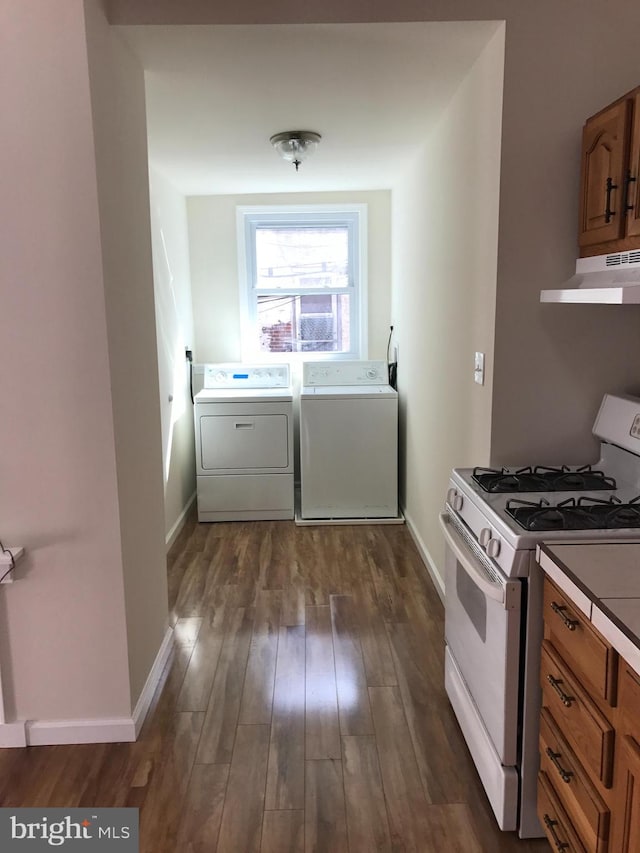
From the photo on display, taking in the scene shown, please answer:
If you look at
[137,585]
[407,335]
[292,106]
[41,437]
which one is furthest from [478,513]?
[407,335]

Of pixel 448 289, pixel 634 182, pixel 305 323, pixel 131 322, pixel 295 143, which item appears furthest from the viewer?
pixel 305 323

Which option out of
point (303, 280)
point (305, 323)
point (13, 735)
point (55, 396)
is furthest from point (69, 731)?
point (303, 280)

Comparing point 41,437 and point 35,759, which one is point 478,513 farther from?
point 35,759

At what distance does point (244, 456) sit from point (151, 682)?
1993 millimetres

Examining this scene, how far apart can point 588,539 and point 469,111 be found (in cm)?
167

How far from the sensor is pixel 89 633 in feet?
6.82

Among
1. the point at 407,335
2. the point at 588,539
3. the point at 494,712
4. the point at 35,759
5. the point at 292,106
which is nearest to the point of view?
the point at 588,539

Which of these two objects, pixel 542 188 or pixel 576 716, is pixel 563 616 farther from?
pixel 542 188

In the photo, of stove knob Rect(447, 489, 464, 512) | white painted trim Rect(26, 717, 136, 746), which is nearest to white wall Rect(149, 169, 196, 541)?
white painted trim Rect(26, 717, 136, 746)

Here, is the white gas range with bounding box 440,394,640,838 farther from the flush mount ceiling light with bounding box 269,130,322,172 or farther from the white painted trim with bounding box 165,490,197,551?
the white painted trim with bounding box 165,490,197,551

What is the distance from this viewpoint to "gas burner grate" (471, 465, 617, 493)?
1.96m

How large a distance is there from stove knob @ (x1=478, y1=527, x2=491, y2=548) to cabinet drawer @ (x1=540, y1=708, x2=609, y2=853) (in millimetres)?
426

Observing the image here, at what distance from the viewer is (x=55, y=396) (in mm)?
1954

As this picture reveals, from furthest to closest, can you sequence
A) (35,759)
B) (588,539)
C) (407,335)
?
(407,335) → (35,759) → (588,539)
